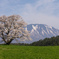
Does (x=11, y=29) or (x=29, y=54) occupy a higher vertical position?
(x=11, y=29)

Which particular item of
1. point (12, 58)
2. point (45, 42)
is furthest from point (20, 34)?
point (12, 58)

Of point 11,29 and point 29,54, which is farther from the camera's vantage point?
point 11,29

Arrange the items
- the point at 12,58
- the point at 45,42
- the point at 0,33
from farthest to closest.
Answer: the point at 45,42
the point at 0,33
the point at 12,58

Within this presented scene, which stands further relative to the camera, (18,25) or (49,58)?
(18,25)

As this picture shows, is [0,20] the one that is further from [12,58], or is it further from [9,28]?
[12,58]

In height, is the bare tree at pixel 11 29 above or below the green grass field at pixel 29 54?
above

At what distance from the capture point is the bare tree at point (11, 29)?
54.3 metres

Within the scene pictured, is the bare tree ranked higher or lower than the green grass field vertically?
higher

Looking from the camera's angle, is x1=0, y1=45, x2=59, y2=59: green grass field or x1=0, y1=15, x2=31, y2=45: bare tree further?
x1=0, y1=15, x2=31, y2=45: bare tree

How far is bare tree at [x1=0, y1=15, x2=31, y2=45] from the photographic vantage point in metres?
54.3

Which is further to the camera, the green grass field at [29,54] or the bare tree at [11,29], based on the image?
the bare tree at [11,29]

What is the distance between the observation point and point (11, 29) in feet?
179

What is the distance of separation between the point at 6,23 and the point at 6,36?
19.4ft

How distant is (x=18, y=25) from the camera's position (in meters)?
56.5
